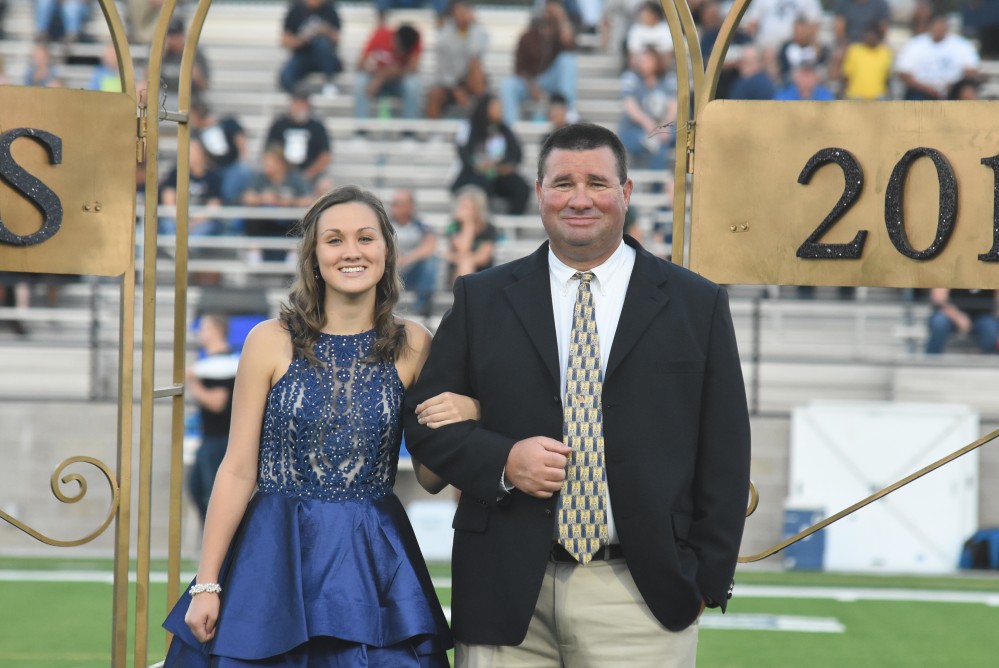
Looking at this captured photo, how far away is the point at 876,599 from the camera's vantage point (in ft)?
25.8

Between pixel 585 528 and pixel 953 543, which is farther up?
pixel 585 528

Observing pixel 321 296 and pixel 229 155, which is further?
pixel 229 155

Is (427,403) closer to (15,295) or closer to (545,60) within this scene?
(15,295)

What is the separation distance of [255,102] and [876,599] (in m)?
8.81

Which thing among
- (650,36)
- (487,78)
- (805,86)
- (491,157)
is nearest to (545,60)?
(487,78)

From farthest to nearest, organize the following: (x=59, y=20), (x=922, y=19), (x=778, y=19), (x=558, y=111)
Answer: (x=59, y=20) → (x=778, y=19) → (x=922, y=19) → (x=558, y=111)

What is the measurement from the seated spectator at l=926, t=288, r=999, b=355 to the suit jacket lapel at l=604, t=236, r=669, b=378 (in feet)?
25.8

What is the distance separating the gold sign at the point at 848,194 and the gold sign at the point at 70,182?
4.63 feet

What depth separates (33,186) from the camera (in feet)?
10.9

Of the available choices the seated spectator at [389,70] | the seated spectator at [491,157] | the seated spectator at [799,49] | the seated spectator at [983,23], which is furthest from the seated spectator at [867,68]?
the seated spectator at [389,70]

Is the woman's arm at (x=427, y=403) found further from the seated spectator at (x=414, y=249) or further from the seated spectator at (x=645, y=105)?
the seated spectator at (x=645, y=105)

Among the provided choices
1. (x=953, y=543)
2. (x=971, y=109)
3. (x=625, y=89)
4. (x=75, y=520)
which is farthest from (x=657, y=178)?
(x=971, y=109)

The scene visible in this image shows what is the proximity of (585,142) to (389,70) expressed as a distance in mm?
10707

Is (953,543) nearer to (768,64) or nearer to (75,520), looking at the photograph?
(768,64)
